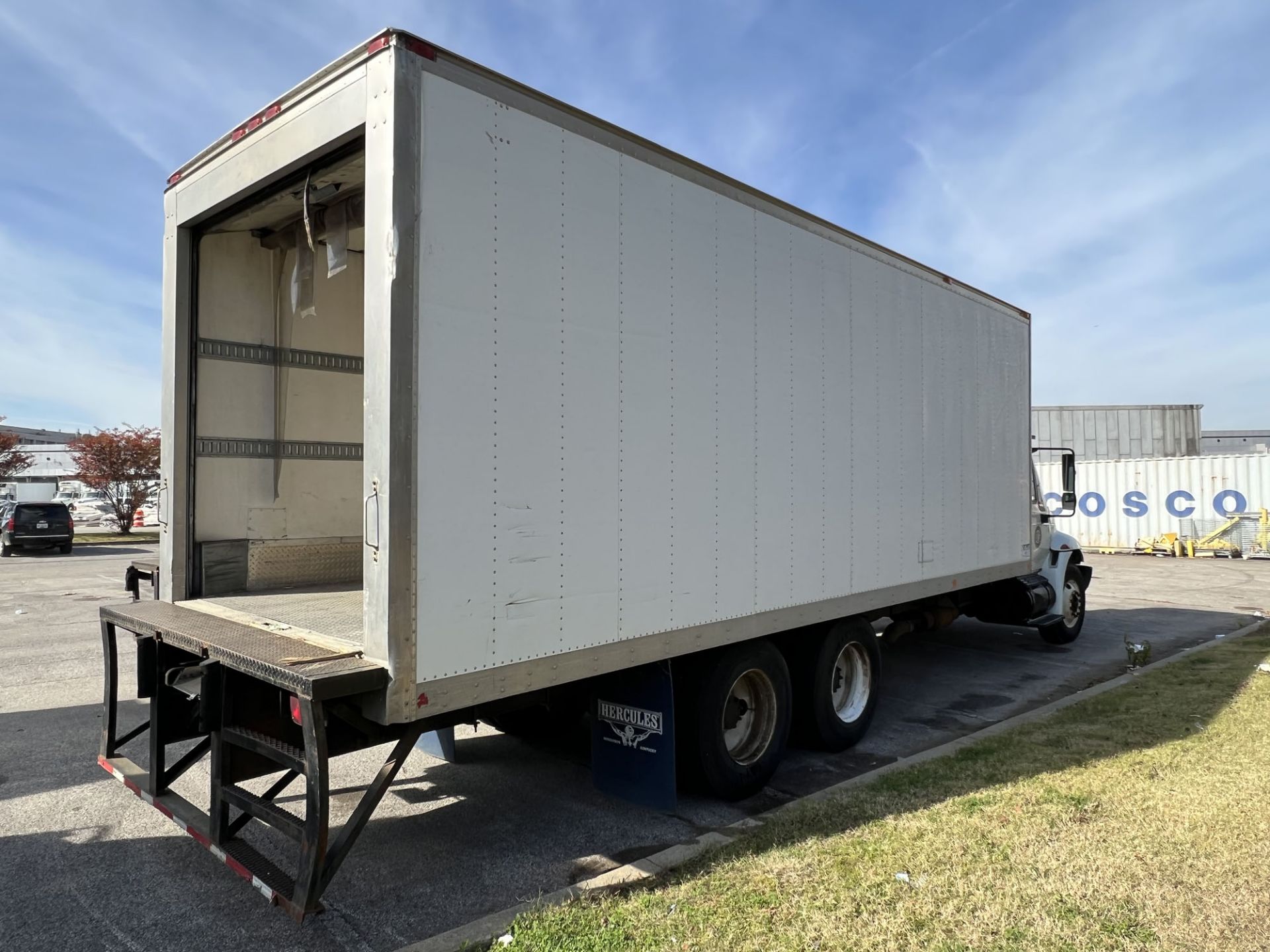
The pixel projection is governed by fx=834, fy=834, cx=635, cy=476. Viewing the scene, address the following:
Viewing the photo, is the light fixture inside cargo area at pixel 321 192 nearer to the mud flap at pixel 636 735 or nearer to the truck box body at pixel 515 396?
Result: the truck box body at pixel 515 396

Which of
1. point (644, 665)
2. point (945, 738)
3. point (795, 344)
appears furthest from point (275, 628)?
point (945, 738)

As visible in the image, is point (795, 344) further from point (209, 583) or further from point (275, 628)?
point (209, 583)

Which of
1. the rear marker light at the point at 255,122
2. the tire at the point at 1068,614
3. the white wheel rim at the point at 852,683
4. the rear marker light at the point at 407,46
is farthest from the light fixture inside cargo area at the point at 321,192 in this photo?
the tire at the point at 1068,614

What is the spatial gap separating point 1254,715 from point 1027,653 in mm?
3761

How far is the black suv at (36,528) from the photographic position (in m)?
23.7

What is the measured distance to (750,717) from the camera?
5.40 m

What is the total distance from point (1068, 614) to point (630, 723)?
7.75 metres

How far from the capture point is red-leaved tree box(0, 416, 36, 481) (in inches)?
1265

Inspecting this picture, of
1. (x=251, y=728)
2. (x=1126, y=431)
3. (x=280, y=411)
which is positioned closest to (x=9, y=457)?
(x=280, y=411)

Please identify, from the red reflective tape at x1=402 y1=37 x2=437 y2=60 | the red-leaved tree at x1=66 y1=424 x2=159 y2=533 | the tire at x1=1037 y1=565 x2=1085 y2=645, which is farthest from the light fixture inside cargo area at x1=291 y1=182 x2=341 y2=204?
the red-leaved tree at x1=66 y1=424 x2=159 y2=533

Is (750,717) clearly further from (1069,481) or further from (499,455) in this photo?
(1069,481)

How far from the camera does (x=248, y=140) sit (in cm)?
416

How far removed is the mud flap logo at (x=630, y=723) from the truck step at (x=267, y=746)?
1688 millimetres

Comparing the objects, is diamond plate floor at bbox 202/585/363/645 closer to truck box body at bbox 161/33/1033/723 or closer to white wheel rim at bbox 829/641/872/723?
truck box body at bbox 161/33/1033/723
